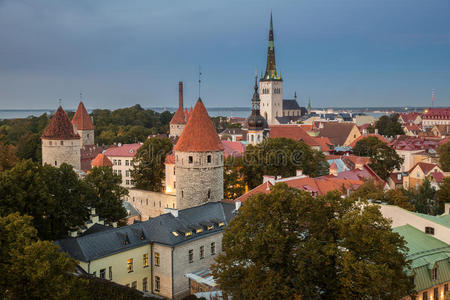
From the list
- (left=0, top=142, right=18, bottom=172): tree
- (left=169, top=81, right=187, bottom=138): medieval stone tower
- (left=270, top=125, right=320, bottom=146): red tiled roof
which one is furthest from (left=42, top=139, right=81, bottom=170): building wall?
(left=270, top=125, right=320, bottom=146): red tiled roof

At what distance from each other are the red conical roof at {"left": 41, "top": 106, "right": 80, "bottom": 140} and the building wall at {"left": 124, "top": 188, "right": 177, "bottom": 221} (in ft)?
29.1

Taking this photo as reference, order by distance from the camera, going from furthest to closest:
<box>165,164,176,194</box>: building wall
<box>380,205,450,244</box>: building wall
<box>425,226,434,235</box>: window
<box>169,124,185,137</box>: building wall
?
<box>169,124,185,137</box>: building wall
<box>165,164,176,194</box>: building wall
<box>425,226,434,235</box>: window
<box>380,205,450,244</box>: building wall

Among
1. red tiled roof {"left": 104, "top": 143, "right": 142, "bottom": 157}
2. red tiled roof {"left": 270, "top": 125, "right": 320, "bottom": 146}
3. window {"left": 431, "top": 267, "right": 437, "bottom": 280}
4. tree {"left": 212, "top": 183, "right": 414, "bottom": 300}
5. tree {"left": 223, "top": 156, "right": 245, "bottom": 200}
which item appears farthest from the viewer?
red tiled roof {"left": 270, "top": 125, "right": 320, "bottom": 146}

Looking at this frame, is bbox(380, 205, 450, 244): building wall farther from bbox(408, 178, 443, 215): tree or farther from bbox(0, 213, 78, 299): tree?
bbox(0, 213, 78, 299): tree

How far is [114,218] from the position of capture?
99.4ft

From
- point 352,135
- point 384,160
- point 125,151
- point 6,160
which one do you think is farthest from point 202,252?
point 352,135

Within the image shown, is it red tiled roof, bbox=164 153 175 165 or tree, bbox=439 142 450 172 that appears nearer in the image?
red tiled roof, bbox=164 153 175 165

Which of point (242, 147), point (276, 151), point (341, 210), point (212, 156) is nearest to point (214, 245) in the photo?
point (212, 156)

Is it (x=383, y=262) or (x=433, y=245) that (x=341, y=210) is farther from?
(x=433, y=245)

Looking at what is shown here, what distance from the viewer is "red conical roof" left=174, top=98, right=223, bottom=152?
1231 inches

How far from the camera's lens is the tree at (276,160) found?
4353cm

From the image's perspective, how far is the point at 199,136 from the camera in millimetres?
31547

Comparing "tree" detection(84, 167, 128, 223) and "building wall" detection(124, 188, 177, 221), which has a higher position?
"tree" detection(84, 167, 128, 223)

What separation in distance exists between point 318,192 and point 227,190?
737 centimetres
